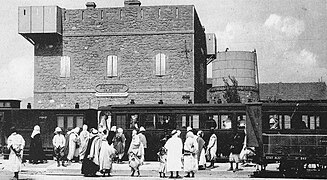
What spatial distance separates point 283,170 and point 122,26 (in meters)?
17.4

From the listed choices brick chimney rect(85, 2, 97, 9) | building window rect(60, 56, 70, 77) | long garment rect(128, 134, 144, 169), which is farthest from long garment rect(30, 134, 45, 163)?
brick chimney rect(85, 2, 97, 9)

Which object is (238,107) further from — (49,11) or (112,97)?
(49,11)

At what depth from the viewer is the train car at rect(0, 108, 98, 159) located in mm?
21641

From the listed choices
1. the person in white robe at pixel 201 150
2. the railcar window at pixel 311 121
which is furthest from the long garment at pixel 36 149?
the railcar window at pixel 311 121

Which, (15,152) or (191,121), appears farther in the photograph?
(191,121)

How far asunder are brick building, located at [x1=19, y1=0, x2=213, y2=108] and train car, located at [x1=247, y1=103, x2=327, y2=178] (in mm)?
12469

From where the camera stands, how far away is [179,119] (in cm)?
1956

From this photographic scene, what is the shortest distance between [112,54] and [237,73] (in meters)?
19.0

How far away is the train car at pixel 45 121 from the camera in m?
21.6

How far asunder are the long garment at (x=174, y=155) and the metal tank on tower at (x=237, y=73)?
30736 mm

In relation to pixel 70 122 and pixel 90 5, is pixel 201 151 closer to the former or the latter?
pixel 70 122

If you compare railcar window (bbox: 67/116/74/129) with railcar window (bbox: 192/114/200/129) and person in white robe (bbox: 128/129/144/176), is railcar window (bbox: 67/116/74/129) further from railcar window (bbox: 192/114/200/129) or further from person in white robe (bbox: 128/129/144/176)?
person in white robe (bbox: 128/129/144/176)

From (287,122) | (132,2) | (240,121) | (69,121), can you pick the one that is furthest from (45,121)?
(132,2)

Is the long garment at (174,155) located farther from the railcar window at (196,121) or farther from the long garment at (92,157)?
the railcar window at (196,121)
